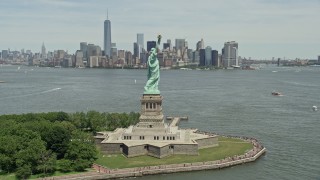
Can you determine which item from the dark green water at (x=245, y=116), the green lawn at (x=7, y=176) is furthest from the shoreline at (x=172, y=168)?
the green lawn at (x=7, y=176)

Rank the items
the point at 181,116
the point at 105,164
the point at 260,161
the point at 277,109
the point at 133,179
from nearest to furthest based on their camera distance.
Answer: the point at 133,179
the point at 105,164
the point at 260,161
the point at 181,116
the point at 277,109

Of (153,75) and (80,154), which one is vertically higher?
(153,75)

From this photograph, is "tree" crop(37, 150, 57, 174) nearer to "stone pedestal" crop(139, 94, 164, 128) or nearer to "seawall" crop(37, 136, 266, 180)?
"seawall" crop(37, 136, 266, 180)

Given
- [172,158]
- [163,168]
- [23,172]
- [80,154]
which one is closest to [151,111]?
[172,158]

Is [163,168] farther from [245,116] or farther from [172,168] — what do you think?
[245,116]

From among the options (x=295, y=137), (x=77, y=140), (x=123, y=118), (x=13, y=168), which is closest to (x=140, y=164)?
(x=77, y=140)

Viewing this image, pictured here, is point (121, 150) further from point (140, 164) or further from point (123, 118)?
point (123, 118)

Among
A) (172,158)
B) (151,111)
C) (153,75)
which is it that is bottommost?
(172,158)

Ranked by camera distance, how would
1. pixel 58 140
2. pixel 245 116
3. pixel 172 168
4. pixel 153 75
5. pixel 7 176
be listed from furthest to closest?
pixel 245 116, pixel 153 75, pixel 58 140, pixel 172 168, pixel 7 176
